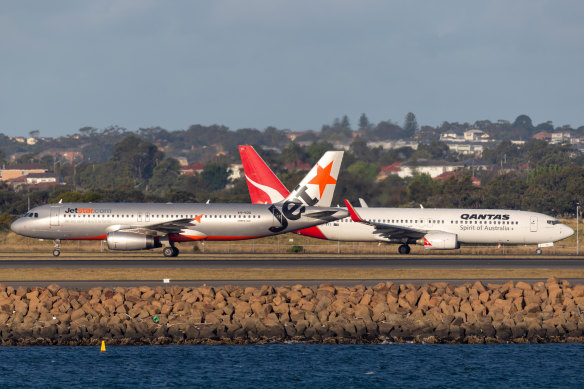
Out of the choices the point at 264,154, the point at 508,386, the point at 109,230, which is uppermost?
the point at 264,154

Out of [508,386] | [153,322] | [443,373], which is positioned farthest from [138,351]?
[508,386]

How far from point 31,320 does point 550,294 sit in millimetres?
22055

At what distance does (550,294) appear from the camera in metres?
40.1

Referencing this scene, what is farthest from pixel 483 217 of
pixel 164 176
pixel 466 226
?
pixel 164 176

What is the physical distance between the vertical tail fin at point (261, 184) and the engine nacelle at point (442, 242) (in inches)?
476

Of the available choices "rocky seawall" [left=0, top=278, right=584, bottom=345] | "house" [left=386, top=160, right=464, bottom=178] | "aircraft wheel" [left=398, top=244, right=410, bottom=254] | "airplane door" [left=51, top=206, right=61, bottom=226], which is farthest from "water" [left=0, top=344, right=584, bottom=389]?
"house" [left=386, top=160, right=464, bottom=178]

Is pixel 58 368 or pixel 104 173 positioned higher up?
pixel 104 173

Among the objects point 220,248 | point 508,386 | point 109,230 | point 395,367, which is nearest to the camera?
point 508,386

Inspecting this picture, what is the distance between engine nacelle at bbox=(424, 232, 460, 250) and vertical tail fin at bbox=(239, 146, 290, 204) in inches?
476

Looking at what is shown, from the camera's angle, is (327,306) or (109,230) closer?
(327,306)

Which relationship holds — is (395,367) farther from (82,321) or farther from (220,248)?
(220,248)

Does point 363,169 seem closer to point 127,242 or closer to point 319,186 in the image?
point 319,186

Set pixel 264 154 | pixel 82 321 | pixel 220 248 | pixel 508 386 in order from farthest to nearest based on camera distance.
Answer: pixel 264 154
pixel 220 248
pixel 82 321
pixel 508 386

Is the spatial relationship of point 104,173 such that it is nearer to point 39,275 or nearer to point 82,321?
point 39,275
